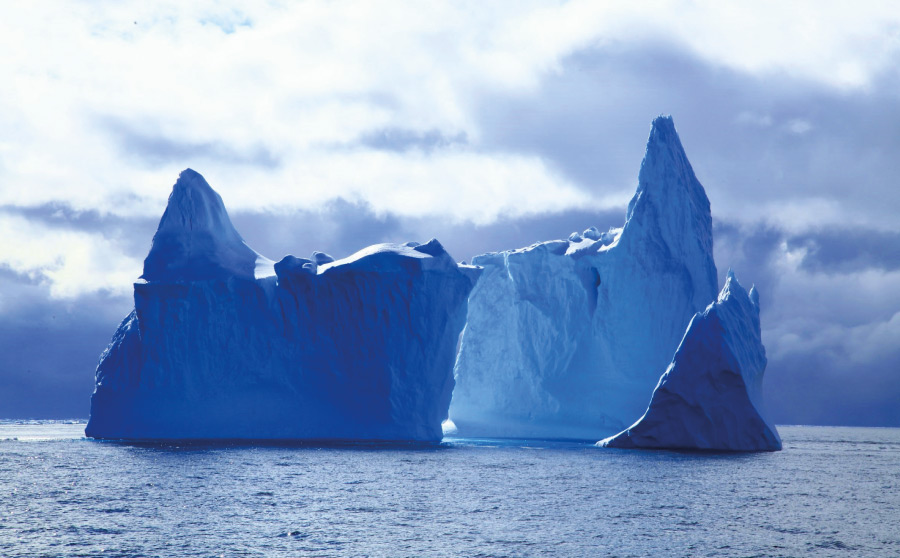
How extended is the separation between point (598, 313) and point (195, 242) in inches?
629

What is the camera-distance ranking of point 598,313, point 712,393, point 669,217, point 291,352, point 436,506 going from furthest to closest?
1. point 598,313
2. point 669,217
3. point 291,352
4. point 712,393
5. point 436,506

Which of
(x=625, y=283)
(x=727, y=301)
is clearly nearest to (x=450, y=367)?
(x=625, y=283)

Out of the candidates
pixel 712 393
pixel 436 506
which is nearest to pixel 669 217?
pixel 712 393

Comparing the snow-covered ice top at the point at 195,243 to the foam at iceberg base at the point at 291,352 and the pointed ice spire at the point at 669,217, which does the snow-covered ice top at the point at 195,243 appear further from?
the pointed ice spire at the point at 669,217

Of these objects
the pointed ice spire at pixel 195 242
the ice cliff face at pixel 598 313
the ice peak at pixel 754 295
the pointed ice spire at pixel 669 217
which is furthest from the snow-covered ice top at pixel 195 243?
the ice peak at pixel 754 295

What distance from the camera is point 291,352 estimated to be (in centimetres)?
2986

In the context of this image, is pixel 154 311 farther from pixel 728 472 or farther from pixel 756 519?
pixel 756 519

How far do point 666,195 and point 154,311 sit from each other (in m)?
19.7

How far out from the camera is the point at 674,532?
42.6ft

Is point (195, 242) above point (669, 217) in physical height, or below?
below

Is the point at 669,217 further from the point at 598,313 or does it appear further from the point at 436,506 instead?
the point at 436,506

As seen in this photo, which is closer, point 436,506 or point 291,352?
point 436,506

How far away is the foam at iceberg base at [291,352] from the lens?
96.1 feet

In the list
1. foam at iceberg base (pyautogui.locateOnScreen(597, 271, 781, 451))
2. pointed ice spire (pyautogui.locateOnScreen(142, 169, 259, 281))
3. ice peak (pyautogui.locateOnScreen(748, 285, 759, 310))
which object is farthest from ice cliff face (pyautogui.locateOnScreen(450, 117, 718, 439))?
pointed ice spire (pyautogui.locateOnScreen(142, 169, 259, 281))
